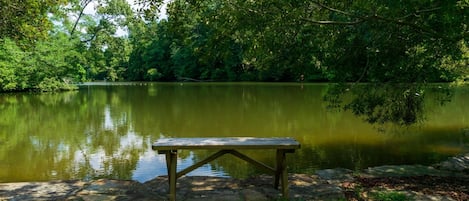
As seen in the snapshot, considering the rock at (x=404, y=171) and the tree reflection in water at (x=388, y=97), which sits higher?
the tree reflection in water at (x=388, y=97)

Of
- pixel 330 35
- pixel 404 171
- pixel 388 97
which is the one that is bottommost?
pixel 404 171

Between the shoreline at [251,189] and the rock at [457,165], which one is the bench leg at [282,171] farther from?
the rock at [457,165]

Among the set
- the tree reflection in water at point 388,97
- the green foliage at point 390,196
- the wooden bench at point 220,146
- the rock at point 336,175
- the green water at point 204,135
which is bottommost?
the green water at point 204,135

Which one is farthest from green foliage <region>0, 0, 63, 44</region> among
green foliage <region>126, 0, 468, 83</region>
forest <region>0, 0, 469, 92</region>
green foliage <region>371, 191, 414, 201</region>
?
green foliage <region>371, 191, 414, 201</region>

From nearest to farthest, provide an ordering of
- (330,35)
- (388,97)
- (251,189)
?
(251,189) < (330,35) < (388,97)

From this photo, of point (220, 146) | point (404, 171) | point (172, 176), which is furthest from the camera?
point (404, 171)

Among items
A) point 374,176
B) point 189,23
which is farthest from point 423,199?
point 189,23

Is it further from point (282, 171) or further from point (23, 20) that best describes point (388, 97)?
point (23, 20)

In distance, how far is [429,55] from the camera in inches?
245

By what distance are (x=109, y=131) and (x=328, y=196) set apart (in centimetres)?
953

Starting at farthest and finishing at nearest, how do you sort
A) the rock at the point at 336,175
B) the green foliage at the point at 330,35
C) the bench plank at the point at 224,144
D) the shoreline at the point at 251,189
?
the rock at the point at 336,175 < the green foliage at the point at 330,35 < the shoreline at the point at 251,189 < the bench plank at the point at 224,144

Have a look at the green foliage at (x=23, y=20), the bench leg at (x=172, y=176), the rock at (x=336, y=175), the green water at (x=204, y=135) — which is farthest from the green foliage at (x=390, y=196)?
the green foliage at (x=23, y=20)

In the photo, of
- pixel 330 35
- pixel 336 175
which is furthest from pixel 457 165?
pixel 330 35

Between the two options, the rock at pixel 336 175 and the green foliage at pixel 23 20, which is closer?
the green foliage at pixel 23 20
